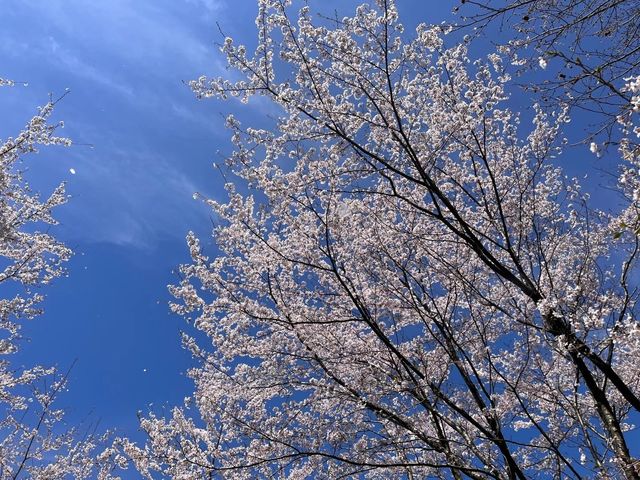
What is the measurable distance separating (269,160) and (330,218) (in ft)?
4.47

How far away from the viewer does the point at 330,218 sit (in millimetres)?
7902

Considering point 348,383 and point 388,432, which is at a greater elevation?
point 348,383

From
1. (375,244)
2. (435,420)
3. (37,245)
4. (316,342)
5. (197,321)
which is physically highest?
(37,245)

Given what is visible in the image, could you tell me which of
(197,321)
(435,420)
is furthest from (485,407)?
(197,321)

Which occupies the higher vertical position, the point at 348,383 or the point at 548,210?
the point at 548,210

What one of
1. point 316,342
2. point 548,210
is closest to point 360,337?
point 316,342

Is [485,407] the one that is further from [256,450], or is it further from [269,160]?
[269,160]

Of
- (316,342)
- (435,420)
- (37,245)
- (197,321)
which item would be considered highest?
(37,245)

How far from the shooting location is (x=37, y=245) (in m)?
8.91

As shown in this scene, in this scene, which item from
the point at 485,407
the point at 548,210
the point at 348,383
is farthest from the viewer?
the point at 548,210

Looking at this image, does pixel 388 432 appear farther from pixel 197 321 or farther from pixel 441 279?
pixel 197 321

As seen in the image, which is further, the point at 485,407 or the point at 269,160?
the point at 269,160

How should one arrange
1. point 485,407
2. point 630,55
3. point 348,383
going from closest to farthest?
point 630,55 → point 485,407 → point 348,383

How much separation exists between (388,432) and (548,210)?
4339 millimetres
